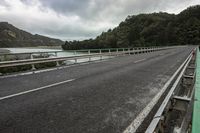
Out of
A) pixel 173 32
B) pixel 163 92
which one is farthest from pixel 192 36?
pixel 163 92

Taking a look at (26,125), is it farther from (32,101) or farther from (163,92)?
(163,92)

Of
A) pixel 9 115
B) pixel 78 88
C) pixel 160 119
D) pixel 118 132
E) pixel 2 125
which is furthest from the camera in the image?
pixel 78 88

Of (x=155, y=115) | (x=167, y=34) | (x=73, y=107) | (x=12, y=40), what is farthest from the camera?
(x=12, y=40)

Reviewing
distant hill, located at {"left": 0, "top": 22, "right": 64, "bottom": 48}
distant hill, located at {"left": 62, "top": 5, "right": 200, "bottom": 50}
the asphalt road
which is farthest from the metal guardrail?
distant hill, located at {"left": 0, "top": 22, "right": 64, "bottom": 48}

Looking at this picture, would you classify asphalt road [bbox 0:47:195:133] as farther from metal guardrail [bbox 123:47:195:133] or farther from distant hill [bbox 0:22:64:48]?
distant hill [bbox 0:22:64:48]

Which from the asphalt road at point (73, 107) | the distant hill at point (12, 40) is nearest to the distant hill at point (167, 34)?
the distant hill at point (12, 40)

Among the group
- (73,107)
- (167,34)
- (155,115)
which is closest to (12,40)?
(167,34)

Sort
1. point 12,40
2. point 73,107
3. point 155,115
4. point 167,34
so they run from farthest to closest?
1. point 12,40
2. point 167,34
3. point 73,107
4. point 155,115

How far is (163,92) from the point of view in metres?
5.98

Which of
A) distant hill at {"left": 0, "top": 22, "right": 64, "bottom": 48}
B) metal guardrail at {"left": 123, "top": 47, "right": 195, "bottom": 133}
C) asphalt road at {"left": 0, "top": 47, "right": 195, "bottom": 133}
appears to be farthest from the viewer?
distant hill at {"left": 0, "top": 22, "right": 64, "bottom": 48}

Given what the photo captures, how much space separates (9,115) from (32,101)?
0.98 meters

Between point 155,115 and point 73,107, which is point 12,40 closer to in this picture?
point 73,107

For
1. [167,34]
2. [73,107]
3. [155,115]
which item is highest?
[167,34]

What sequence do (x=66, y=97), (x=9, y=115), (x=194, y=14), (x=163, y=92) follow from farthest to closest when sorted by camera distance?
(x=194, y=14), (x=163, y=92), (x=66, y=97), (x=9, y=115)
